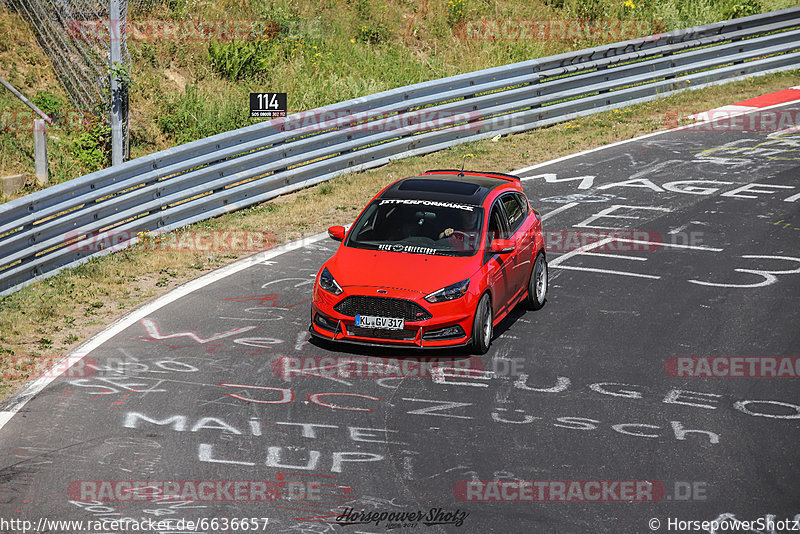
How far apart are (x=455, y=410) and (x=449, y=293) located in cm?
159

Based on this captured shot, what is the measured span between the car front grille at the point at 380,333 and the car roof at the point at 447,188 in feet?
6.85

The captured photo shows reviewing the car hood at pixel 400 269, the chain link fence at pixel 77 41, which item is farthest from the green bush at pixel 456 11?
the car hood at pixel 400 269

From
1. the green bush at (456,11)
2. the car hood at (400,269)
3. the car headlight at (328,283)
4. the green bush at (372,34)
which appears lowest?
the car headlight at (328,283)

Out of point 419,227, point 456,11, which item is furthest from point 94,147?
point 456,11

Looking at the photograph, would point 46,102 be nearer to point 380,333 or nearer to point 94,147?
point 94,147

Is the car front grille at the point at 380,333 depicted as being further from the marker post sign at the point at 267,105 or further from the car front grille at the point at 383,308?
the marker post sign at the point at 267,105

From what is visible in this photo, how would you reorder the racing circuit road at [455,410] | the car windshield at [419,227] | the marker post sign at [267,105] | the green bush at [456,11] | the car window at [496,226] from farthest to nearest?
the green bush at [456,11]
the marker post sign at [267,105]
the car window at [496,226]
the car windshield at [419,227]
the racing circuit road at [455,410]

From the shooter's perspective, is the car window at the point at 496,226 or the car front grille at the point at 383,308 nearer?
the car front grille at the point at 383,308

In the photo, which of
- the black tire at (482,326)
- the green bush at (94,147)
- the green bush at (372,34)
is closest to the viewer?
the black tire at (482,326)

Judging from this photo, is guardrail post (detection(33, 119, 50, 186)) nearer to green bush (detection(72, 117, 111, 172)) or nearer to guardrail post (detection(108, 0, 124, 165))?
green bush (detection(72, 117, 111, 172))

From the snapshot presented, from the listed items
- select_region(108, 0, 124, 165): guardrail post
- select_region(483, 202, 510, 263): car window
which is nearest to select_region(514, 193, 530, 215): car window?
select_region(483, 202, 510, 263): car window

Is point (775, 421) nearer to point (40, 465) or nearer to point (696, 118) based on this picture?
point (40, 465)

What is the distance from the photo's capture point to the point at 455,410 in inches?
347

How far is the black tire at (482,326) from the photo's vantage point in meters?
10.1
